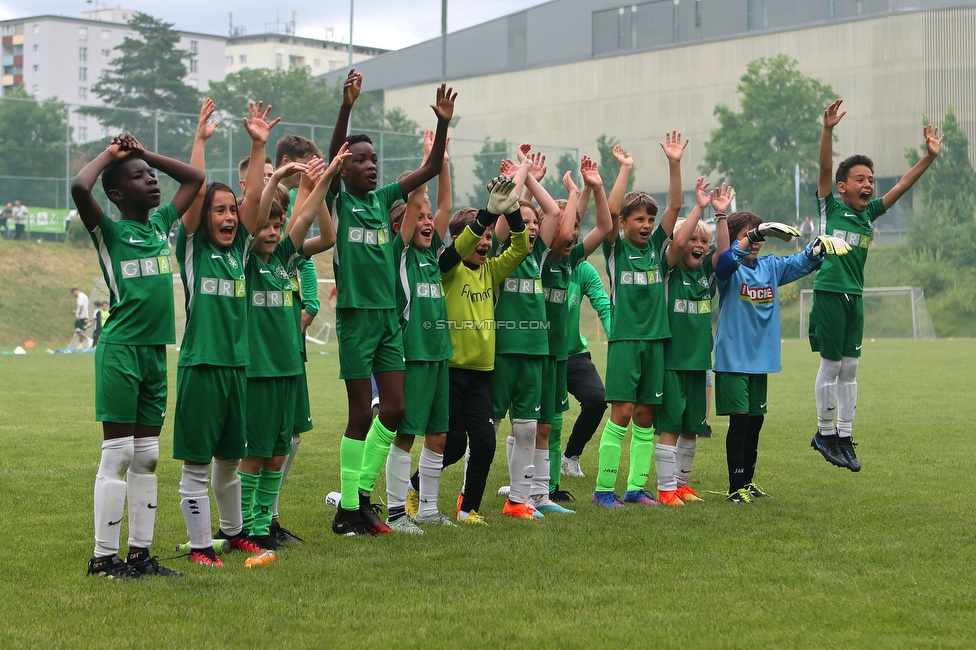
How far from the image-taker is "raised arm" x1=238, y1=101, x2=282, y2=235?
20.1 ft

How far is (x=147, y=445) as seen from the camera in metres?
5.75

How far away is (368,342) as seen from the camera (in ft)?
22.3

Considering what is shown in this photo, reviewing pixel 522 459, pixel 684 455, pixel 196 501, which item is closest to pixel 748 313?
pixel 684 455

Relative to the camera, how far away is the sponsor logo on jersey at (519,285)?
25.4ft

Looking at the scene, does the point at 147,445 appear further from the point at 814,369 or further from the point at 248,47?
the point at 248,47

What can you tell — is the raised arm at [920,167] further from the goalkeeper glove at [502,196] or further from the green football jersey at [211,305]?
the green football jersey at [211,305]

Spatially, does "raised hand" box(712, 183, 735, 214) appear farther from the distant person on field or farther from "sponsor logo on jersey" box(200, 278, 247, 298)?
the distant person on field

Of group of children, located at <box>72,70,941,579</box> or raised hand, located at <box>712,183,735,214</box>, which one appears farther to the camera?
raised hand, located at <box>712,183,735,214</box>

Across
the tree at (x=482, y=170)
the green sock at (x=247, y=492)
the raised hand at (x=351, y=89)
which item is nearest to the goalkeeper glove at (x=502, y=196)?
the raised hand at (x=351, y=89)

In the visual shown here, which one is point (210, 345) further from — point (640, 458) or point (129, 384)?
point (640, 458)

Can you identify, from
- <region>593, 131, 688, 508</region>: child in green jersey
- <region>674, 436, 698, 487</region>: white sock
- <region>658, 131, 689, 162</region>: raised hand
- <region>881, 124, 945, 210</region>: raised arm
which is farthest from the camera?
<region>881, 124, 945, 210</region>: raised arm

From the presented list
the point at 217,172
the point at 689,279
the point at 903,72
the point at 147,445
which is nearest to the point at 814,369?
the point at 689,279

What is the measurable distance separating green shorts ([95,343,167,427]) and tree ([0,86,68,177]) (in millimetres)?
35462

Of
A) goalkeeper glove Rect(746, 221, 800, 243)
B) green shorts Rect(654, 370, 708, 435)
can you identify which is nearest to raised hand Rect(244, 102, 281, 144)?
green shorts Rect(654, 370, 708, 435)
